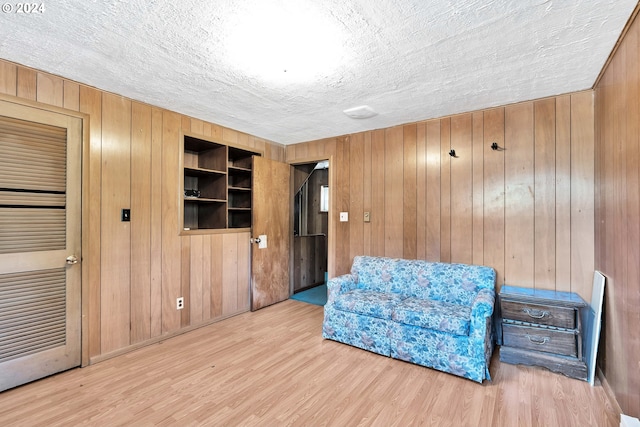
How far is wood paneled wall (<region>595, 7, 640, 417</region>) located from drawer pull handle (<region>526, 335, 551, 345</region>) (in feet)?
1.13

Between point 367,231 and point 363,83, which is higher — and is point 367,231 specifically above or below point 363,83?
below

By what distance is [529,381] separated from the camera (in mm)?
2238

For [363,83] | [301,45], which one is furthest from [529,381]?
[301,45]

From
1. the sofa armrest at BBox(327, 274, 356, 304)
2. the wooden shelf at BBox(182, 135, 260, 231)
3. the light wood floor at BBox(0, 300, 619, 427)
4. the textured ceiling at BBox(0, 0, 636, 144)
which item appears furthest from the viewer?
the wooden shelf at BBox(182, 135, 260, 231)

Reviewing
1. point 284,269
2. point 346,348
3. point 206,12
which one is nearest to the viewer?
point 206,12

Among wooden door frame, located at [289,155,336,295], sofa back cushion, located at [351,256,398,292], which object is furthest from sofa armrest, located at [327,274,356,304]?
wooden door frame, located at [289,155,336,295]

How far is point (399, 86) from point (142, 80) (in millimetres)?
2102

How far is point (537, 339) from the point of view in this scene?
2389 mm

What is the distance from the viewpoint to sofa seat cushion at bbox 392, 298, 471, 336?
91.4 inches

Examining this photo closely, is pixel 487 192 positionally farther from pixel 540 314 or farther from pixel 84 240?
pixel 84 240

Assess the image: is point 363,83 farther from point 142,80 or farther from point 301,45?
point 142,80

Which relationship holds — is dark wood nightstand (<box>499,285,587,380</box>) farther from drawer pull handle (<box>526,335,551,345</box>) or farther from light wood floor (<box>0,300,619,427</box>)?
light wood floor (<box>0,300,619,427</box>)

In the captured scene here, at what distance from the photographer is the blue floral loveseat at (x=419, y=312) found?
2293mm

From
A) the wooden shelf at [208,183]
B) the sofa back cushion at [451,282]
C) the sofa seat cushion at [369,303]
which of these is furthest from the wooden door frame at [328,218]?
the sofa back cushion at [451,282]
